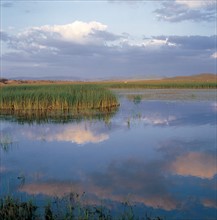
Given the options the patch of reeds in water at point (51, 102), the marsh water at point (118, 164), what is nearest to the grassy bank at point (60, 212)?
the marsh water at point (118, 164)

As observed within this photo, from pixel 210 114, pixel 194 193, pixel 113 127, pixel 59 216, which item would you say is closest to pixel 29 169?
pixel 59 216

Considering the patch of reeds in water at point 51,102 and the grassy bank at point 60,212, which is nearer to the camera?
the grassy bank at point 60,212

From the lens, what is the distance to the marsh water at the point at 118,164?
508cm

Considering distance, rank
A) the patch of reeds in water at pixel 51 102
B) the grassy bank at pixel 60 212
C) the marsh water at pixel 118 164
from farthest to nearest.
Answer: the patch of reeds in water at pixel 51 102 → the marsh water at pixel 118 164 → the grassy bank at pixel 60 212

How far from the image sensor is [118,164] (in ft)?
22.8

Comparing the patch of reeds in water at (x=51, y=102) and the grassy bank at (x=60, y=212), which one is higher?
the patch of reeds in water at (x=51, y=102)

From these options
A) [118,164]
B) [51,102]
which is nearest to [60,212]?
[118,164]

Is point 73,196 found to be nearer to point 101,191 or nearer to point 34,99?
point 101,191

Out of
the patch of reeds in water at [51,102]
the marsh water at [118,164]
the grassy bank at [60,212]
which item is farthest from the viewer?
the patch of reeds in water at [51,102]

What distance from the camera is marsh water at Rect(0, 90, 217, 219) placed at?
5.08 metres

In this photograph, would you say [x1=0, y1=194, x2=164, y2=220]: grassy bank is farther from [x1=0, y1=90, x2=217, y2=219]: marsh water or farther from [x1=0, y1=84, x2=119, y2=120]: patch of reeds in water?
[x1=0, y1=84, x2=119, y2=120]: patch of reeds in water

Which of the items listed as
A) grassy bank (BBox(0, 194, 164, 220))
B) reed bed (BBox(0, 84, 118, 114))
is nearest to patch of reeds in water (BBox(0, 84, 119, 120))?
reed bed (BBox(0, 84, 118, 114))

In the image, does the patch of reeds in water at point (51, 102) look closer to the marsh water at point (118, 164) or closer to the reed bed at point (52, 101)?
the reed bed at point (52, 101)

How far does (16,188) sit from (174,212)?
2399 mm
